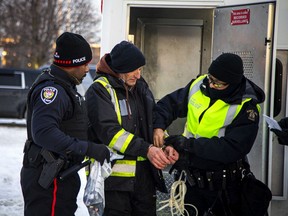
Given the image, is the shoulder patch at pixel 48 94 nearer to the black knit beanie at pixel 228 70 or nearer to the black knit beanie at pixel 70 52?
the black knit beanie at pixel 70 52

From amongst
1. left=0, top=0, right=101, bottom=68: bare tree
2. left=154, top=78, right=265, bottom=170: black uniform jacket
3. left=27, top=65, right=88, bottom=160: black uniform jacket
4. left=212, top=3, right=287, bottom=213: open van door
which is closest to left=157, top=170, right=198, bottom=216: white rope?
left=154, top=78, right=265, bottom=170: black uniform jacket

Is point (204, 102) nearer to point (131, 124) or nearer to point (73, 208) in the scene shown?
Answer: point (131, 124)

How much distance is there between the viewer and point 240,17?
442 centimetres

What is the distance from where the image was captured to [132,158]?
136 inches

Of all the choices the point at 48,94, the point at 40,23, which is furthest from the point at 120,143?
the point at 40,23

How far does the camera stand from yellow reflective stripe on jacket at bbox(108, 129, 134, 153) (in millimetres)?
3297

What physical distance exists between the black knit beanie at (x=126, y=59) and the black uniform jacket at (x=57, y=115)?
327 mm

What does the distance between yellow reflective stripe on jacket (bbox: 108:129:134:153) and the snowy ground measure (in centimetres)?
276

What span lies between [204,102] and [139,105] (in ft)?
1.45

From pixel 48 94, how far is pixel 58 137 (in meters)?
0.27

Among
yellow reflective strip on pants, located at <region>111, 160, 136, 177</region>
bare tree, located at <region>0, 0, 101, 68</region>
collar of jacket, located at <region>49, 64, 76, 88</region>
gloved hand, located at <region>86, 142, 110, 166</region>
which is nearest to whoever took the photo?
gloved hand, located at <region>86, 142, 110, 166</region>

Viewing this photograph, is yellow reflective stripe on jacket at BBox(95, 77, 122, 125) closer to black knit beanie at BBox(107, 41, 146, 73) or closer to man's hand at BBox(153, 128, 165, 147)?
black knit beanie at BBox(107, 41, 146, 73)

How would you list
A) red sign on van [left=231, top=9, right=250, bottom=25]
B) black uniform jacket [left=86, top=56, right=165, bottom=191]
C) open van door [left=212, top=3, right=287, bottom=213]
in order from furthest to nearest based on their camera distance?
red sign on van [left=231, top=9, right=250, bottom=25] < open van door [left=212, top=3, right=287, bottom=213] < black uniform jacket [left=86, top=56, right=165, bottom=191]

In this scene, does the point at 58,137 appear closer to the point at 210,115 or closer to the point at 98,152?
the point at 98,152
